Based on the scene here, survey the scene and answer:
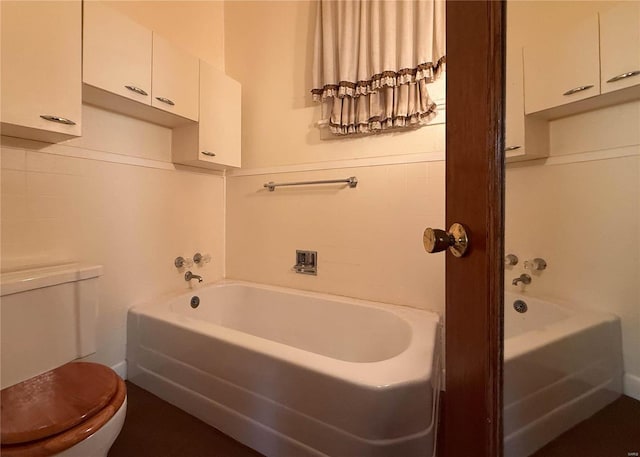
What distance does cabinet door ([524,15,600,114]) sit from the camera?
0.48m

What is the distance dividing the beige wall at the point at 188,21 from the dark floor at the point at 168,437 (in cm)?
217

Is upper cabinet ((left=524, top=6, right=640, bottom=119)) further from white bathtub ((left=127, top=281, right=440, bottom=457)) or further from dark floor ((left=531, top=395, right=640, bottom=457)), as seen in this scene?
white bathtub ((left=127, top=281, right=440, bottom=457))

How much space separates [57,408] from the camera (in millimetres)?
844

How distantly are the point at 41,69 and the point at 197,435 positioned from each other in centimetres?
166

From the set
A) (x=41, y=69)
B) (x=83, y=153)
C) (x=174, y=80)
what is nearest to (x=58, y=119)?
(x=41, y=69)

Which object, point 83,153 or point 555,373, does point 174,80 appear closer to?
point 83,153

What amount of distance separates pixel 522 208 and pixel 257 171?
1921mm

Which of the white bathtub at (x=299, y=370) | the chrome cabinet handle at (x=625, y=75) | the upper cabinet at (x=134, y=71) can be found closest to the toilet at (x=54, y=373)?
the white bathtub at (x=299, y=370)

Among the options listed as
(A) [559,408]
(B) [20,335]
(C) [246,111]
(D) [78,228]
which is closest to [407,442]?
(A) [559,408]

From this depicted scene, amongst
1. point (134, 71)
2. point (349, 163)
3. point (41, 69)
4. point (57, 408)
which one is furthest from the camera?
point (349, 163)

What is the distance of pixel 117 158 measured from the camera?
1.64m

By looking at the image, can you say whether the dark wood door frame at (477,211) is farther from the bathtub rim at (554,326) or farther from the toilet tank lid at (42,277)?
the toilet tank lid at (42,277)

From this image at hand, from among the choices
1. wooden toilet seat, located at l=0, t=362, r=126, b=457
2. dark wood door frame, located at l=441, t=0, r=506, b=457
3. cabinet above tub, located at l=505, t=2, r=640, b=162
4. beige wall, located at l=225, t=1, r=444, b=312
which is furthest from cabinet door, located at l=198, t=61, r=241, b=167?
cabinet above tub, located at l=505, t=2, r=640, b=162

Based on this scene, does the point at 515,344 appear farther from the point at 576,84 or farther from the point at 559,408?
the point at 576,84
